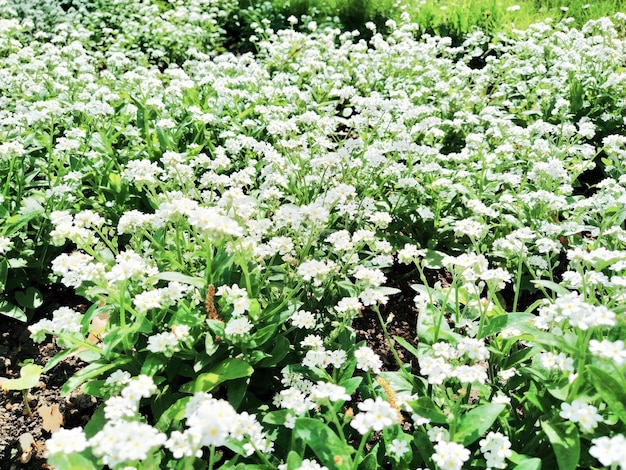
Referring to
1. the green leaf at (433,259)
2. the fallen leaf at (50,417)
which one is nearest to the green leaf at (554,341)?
the green leaf at (433,259)

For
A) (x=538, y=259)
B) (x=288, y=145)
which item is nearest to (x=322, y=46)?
(x=288, y=145)

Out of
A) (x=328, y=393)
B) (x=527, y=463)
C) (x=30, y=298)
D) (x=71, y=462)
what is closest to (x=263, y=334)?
(x=328, y=393)

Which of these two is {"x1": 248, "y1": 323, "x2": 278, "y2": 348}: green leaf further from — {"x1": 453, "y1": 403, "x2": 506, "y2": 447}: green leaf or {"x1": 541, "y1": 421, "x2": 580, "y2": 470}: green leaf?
{"x1": 541, "y1": 421, "x2": 580, "y2": 470}: green leaf

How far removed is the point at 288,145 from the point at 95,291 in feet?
4.37

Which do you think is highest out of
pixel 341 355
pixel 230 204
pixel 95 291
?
pixel 230 204

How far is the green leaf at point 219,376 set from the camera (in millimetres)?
2463

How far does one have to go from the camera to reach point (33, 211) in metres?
3.29

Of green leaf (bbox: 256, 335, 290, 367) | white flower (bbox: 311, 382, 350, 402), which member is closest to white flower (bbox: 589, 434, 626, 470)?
white flower (bbox: 311, 382, 350, 402)

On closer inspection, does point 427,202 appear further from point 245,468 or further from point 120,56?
point 120,56

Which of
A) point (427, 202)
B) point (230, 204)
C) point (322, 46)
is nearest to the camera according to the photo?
point (230, 204)

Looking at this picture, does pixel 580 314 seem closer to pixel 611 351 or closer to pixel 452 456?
pixel 611 351

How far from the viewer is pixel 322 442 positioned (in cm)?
215

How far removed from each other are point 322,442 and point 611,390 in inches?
40.0

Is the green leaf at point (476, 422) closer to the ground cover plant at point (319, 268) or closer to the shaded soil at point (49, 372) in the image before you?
the ground cover plant at point (319, 268)
